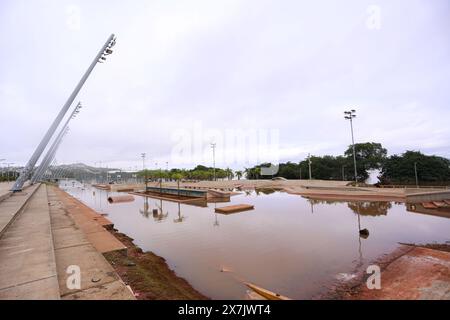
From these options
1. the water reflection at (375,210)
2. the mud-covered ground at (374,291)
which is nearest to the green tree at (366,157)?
the water reflection at (375,210)

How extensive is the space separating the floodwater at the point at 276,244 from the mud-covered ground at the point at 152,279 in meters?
0.41

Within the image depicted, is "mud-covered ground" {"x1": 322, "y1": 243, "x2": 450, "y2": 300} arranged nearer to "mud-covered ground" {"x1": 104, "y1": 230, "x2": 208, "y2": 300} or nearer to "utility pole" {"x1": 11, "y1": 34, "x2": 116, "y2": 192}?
"mud-covered ground" {"x1": 104, "y1": 230, "x2": 208, "y2": 300}

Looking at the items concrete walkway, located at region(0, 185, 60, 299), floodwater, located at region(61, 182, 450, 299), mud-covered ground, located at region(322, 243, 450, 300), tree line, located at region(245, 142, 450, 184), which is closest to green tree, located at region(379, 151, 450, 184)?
tree line, located at region(245, 142, 450, 184)

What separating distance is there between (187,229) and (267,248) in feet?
20.5

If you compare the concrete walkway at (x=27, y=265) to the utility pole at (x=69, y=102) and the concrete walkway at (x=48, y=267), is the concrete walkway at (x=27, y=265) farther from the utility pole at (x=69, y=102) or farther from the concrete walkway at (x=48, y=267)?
the utility pole at (x=69, y=102)

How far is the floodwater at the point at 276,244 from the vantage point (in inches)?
282

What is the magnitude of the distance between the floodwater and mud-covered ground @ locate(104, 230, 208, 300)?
0.41 meters

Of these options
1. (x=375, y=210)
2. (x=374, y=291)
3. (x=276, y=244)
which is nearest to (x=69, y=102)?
(x=276, y=244)

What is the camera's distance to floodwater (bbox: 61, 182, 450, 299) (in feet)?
23.5

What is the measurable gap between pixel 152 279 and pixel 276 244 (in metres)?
6.34

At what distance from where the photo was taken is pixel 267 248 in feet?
32.9

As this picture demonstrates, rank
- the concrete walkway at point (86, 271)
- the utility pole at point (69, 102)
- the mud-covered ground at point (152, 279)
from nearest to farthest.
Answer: the concrete walkway at point (86, 271) → the mud-covered ground at point (152, 279) → the utility pole at point (69, 102)

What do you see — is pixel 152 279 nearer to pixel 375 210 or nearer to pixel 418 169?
pixel 375 210
